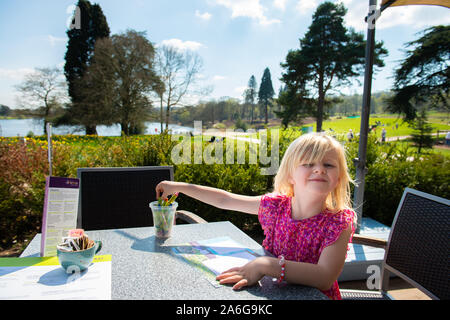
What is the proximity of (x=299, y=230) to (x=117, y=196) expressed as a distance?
1129 millimetres

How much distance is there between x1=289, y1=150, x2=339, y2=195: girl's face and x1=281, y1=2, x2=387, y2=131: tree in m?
21.5

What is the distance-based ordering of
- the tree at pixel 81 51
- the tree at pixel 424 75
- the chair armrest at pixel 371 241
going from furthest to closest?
1. the tree at pixel 81 51
2. the tree at pixel 424 75
3. the chair armrest at pixel 371 241

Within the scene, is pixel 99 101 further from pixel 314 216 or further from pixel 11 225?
pixel 314 216

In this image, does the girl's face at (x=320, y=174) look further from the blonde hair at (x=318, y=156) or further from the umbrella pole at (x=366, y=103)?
the umbrella pole at (x=366, y=103)

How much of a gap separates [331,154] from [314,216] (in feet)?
0.81

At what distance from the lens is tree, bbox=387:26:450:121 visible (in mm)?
10516

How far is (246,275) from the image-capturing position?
0.79 meters

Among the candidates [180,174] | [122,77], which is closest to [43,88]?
[122,77]

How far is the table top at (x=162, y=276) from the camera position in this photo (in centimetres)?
74

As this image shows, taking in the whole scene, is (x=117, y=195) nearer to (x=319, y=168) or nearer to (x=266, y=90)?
(x=319, y=168)

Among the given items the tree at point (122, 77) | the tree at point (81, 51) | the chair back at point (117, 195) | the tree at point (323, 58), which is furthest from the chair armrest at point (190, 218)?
the tree at point (323, 58)

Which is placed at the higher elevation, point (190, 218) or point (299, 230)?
point (299, 230)

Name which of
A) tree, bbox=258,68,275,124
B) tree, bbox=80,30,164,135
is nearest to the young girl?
tree, bbox=80,30,164,135

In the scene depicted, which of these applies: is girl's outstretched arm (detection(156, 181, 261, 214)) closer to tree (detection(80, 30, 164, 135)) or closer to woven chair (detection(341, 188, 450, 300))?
woven chair (detection(341, 188, 450, 300))
